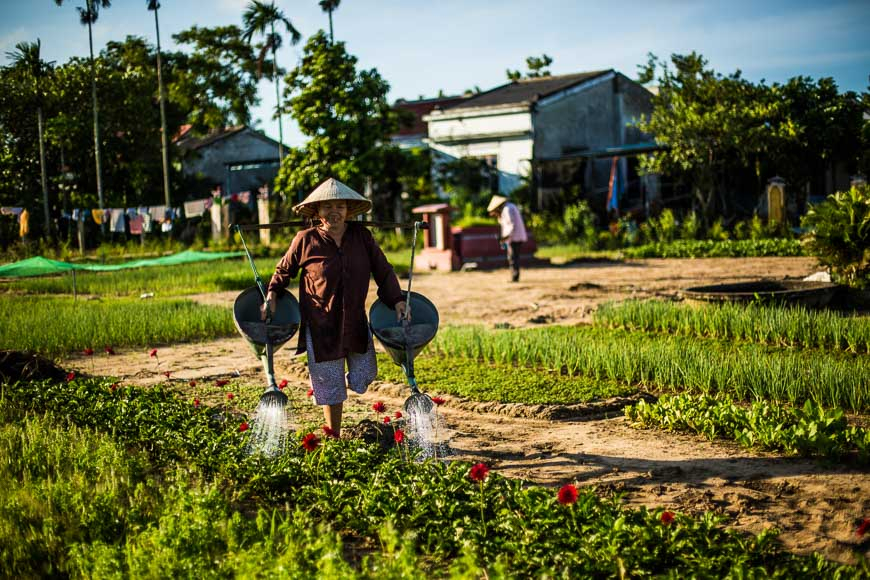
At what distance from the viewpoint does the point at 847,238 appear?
34.5ft

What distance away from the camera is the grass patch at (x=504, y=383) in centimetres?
655

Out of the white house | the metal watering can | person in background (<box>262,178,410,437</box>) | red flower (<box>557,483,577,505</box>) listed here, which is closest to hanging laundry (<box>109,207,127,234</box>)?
the white house

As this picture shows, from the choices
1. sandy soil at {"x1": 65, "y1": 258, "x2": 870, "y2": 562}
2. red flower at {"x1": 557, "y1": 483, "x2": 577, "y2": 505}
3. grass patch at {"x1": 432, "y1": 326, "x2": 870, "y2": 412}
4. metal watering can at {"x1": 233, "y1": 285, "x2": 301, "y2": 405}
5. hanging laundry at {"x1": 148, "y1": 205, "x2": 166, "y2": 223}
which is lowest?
sandy soil at {"x1": 65, "y1": 258, "x2": 870, "y2": 562}

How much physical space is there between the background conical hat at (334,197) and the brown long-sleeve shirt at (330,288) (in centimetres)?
20

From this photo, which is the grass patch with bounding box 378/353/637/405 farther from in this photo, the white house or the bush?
the white house

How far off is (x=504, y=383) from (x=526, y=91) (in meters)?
25.8

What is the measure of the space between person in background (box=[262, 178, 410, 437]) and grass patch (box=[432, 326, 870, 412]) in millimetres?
2690

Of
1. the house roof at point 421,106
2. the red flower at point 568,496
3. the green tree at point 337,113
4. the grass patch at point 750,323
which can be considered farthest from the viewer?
the house roof at point 421,106

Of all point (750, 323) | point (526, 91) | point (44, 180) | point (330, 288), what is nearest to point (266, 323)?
point (330, 288)

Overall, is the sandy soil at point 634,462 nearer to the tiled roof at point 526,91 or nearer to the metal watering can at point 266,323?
the metal watering can at point 266,323

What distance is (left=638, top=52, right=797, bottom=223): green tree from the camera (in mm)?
21828

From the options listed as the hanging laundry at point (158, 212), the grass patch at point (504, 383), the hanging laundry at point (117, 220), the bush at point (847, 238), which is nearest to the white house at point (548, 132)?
the hanging laundry at point (158, 212)

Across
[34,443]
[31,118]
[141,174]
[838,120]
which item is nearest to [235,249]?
[141,174]

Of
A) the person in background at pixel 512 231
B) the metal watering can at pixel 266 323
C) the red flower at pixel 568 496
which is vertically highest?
the person in background at pixel 512 231
